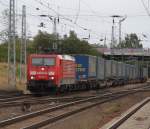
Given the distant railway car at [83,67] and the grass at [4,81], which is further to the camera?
the distant railway car at [83,67]

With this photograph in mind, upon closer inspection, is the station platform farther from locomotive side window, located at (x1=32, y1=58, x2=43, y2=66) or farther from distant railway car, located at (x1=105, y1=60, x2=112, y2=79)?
distant railway car, located at (x1=105, y1=60, x2=112, y2=79)

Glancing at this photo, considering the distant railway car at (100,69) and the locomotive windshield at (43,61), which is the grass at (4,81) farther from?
the distant railway car at (100,69)

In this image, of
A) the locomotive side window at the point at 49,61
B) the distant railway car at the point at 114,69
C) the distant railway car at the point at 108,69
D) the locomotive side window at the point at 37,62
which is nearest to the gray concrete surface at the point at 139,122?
the locomotive side window at the point at 49,61

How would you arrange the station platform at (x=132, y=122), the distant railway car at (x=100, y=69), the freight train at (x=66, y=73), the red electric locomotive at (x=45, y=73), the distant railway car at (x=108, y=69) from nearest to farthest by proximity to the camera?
the station platform at (x=132, y=122) → the red electric locomotive at (x=45, y=73) → the freight train at (x=66, y=73) → the distant railway car at (x=100, y=69) → the distant railway car at (x=108, y=69)

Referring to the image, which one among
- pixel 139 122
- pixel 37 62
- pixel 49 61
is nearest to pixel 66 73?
pixel 49 61

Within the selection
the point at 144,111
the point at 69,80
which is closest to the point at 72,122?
the point at 144,111

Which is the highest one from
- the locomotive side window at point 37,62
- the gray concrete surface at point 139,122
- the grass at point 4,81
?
the locomotive side window at point 37,62

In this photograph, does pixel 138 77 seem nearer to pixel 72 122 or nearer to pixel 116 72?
pixel 116 72

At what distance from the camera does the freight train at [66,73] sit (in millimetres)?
36531

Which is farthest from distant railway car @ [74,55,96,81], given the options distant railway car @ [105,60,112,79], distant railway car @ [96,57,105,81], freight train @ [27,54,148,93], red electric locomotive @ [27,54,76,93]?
distant railway car @ [105,60,112,79]

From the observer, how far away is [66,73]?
38.4 meters

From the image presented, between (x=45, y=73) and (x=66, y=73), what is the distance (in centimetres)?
230

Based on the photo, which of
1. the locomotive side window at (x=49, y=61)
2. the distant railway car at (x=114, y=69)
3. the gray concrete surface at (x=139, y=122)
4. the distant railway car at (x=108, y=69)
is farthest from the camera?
the distant railway car at (x=114, y=69)

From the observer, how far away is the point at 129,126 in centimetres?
1681
